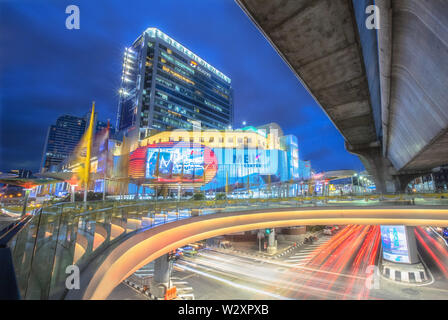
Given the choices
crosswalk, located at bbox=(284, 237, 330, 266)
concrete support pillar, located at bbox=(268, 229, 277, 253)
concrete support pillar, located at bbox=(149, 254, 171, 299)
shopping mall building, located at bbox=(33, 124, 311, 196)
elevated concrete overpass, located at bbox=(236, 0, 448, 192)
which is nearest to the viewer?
elevated concrete overpass, located at bbox=(236, 0, 448, 192)

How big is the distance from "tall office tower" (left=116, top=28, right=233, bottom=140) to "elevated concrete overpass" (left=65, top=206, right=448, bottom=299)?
6122 cm

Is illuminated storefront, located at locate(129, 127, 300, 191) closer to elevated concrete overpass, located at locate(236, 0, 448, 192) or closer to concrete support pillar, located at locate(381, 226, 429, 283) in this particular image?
concrete support pillar, located at locate(381, 226, 429, 283)

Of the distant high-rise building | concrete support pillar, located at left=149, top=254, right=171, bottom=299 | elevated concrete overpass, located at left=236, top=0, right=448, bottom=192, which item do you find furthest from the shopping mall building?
the distant high-rise building

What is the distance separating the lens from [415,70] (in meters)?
6.99

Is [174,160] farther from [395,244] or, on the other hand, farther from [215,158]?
[395,244]

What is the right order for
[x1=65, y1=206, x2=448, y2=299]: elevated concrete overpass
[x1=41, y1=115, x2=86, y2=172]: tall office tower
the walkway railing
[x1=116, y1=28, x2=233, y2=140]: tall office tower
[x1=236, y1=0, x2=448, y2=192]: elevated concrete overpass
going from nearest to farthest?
the walkway railing
[x1=236, y1=0, x2=448, y2=192]: elevated concrete overpass
[x1=65, y1=206, x2=448, y2=299]: elevated concrete overpass
[x1=116, y1=28, x2=233, y2=140]: tall office tower
[x1=41, y1=115, x2=86, y2=172]: tall office tower

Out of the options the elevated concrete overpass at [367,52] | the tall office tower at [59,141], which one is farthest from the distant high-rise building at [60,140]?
the elevated concrete overpass at [367,52]

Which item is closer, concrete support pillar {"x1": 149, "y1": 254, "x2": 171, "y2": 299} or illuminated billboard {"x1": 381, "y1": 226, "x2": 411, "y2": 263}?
concrete support pillar {"x1": 149, "y1": 254, "x2": 171, "y2": 299}

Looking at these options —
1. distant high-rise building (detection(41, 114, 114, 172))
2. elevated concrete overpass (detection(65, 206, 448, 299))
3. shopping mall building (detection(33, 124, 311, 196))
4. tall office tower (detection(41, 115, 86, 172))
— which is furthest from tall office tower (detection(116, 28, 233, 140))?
tall office tower (detection(41, 115, 86, 172))

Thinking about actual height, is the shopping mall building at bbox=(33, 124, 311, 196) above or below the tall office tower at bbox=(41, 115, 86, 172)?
below

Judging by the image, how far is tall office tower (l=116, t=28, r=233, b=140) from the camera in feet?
241

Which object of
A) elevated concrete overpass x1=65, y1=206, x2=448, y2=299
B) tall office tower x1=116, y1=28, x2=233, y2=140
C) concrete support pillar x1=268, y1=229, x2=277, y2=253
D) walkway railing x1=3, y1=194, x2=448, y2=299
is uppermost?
tall office tower x1=116, y1=28, x2=233, y2=140

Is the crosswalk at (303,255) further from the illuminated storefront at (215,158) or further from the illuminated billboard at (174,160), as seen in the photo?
the illuminated billboard at (174,160)
